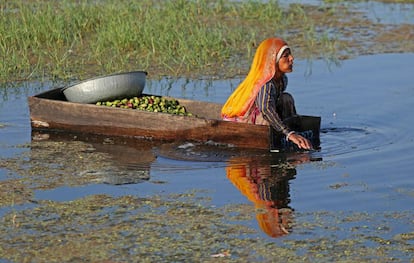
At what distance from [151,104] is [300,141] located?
1485 millimetres

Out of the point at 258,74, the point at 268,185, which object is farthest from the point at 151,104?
the point at 268,185

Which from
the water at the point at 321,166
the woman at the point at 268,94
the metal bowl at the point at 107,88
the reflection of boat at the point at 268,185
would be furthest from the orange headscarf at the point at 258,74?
the metal bowl at the point at 107,88

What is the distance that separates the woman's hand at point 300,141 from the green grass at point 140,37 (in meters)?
3.08

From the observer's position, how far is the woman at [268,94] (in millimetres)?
7566

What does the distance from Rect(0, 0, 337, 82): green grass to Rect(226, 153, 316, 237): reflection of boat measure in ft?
10.6

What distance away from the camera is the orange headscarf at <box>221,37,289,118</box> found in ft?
24.9

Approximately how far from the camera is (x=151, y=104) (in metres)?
8.40

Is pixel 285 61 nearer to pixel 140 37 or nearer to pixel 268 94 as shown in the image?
pixel 268 94

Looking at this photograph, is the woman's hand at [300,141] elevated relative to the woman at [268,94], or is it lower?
lower

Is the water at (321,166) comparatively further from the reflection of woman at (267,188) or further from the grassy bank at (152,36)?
the grassy bank at (152,36)

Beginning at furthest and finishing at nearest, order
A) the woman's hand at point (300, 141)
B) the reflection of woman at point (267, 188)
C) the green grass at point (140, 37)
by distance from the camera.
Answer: the green grass at point (140, 37)
the woman's hand at point (300, 141)
the reflection of woman at point (267, 188)

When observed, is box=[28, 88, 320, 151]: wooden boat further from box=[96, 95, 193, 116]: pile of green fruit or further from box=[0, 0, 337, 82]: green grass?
box=[0, 0, 337, 82]: green grass

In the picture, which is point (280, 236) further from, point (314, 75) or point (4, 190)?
point (314, 75)

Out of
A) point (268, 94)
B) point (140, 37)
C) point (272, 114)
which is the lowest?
point (272, 114)
